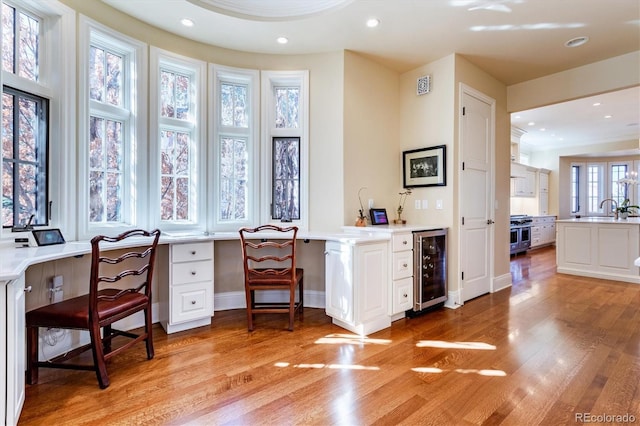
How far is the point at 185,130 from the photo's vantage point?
10.8 feet

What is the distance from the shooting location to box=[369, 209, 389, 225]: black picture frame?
3.59m

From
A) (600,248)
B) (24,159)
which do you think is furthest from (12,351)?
(600,248)

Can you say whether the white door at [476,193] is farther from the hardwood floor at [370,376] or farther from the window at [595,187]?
the window at [595,187]

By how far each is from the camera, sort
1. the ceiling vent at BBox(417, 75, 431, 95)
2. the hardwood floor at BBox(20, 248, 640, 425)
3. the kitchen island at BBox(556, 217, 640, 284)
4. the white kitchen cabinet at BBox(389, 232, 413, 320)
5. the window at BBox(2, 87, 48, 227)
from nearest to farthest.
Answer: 1. the hardwood floor at BBox(20, 248, 640, 425)
2. the window at BBox(2, 87, 48, 227)
3. the white kitchen cabinet at BBox(389, 232, 413, 320)
4. the ceiling vent at BBox(417, 75, 431, 95)
5. the kitchen island at BBox(556, 217, 640, 284)

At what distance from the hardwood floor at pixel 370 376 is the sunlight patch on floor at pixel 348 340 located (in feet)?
0.06

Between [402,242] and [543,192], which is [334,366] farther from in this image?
[543,192]

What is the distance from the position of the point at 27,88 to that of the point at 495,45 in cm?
413

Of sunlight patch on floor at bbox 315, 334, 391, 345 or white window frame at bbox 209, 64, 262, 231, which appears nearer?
sunlight patch on floor at bbox 315, 334, 391, 345

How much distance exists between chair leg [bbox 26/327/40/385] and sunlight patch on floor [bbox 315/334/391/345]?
1845 millimetres

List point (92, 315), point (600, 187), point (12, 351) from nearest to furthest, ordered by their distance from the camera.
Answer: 1. point (12, 351)
2. point (92, 315)
3. point (600, 187)

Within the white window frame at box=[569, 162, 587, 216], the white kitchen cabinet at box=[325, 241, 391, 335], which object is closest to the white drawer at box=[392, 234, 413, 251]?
the white kitchen cabinet at box=[325, 241, 391, 335]

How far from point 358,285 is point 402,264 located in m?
0.59

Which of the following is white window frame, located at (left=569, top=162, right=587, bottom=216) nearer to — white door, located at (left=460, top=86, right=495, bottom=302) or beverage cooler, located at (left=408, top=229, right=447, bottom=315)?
white door, located at (left=460, top=86, right=495, bottom=302)

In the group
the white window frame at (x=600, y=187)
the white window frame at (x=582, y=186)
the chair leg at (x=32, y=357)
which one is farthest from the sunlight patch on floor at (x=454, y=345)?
the white window frame at (x=600, y=187)
